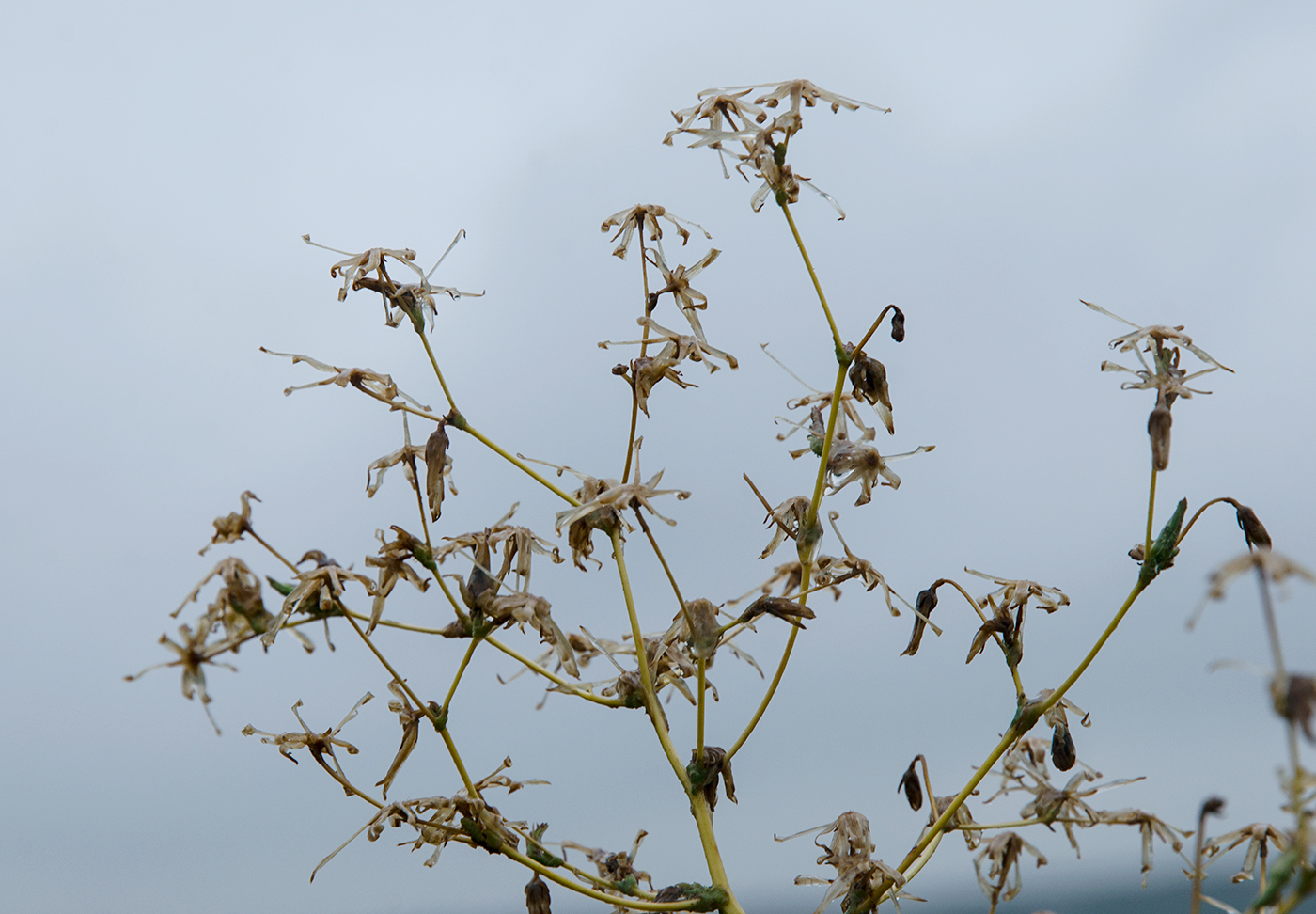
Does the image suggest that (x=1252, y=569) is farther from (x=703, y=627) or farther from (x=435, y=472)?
(x=435, y=472)

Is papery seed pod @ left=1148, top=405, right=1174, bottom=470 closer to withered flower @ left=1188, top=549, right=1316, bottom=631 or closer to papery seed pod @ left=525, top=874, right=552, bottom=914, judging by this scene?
withered flower @ left=1188, top=549, right=1316, bottom=631

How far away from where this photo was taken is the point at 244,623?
4.77ft

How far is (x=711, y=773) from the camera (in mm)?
1597

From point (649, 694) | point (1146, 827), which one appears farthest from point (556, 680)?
point (1146, 827)

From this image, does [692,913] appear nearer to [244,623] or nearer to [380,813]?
[380,813]

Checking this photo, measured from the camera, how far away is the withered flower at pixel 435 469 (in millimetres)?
1613

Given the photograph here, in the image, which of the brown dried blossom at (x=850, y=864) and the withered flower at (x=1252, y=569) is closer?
the withered flower at (x=1252, y=569)

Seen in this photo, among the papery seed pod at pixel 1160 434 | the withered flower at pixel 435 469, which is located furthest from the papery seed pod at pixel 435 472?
the papery seed pod at pixel 1160 434

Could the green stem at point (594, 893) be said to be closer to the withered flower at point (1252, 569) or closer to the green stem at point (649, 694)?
the green stem at point (649, 694)

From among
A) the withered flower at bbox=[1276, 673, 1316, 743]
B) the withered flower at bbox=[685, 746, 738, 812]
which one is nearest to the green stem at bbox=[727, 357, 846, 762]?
the withered flower at bbox=[685, 746, 738, 812]

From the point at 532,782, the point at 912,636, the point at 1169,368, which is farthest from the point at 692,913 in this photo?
the point at 1169,368

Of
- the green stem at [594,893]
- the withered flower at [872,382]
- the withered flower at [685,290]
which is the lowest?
the green stem at [594,893]

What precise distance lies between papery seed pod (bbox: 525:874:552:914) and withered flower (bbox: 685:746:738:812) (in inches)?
13.1

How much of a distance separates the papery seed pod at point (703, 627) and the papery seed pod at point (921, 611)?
35 cm
